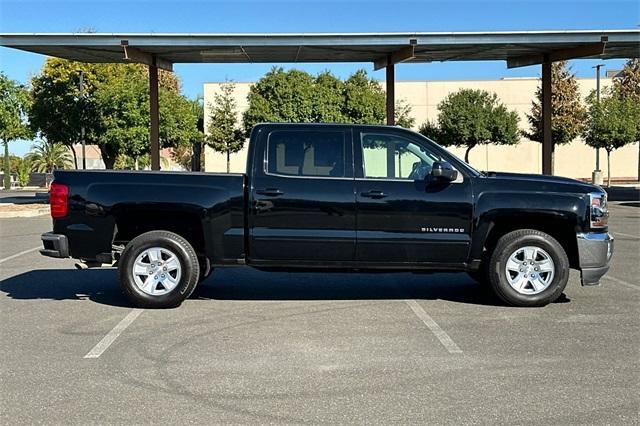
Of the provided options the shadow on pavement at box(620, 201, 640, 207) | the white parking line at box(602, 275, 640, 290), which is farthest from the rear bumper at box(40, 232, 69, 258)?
the shadow on pavement at box(620, 201, 640, 207)

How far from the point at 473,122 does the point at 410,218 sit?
3680 centimetres

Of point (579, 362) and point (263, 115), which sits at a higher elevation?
point (263, 115)

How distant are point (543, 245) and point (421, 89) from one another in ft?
163

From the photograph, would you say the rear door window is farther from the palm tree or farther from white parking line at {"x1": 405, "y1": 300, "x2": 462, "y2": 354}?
the palm tree

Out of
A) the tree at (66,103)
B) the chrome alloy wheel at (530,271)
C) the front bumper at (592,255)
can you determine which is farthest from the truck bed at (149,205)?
the tree at (66,103)

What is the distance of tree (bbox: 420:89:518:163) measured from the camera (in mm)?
43281

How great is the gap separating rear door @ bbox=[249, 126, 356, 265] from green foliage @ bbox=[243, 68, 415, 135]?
3083cm

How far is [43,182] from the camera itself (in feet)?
198

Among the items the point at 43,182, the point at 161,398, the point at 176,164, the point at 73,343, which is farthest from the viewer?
the point at 176,164

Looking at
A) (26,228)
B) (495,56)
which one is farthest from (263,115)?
(26,228)

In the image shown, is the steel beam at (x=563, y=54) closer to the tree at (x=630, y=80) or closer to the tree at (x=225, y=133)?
the tree at (x=225, y=133)

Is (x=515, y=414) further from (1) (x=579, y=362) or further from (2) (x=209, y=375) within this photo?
(2) (x=209, y=375)

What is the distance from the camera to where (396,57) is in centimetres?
2334

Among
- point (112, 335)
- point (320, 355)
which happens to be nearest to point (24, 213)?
point (112, 335)
